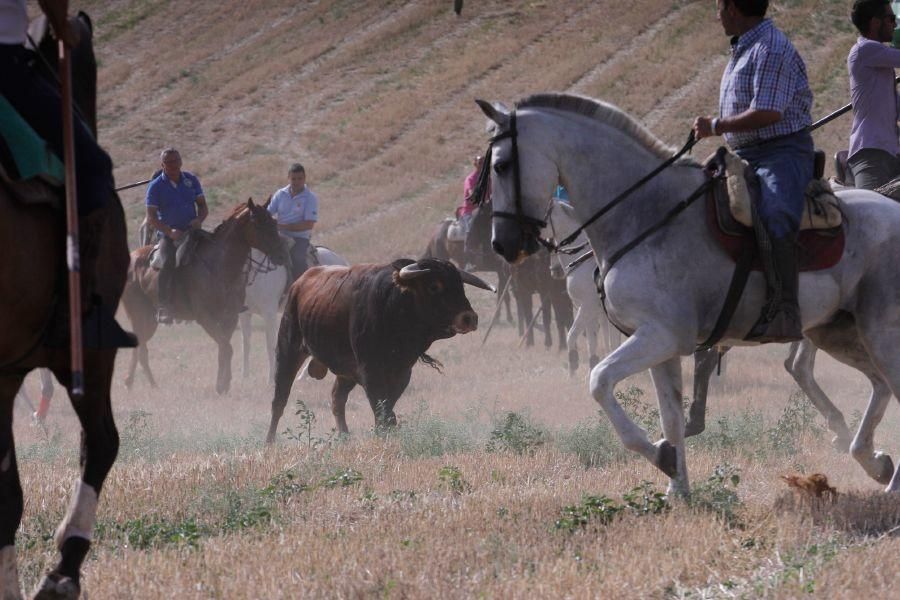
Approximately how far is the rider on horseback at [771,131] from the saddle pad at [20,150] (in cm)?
369

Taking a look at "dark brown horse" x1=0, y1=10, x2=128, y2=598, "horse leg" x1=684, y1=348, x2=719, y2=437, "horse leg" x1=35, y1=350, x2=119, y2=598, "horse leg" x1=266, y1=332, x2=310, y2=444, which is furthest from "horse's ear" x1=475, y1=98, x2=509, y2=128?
"horse leg" x1=266, y1=332, x2=310, y2=444

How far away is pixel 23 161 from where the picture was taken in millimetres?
5078

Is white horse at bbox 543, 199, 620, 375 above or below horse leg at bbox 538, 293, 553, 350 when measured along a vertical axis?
above

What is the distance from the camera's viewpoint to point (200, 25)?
2662 inches

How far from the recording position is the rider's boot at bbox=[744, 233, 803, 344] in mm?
7184

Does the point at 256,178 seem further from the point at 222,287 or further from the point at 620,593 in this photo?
the point at 620,593

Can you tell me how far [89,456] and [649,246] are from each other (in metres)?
3.27

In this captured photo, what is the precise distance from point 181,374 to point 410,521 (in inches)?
584

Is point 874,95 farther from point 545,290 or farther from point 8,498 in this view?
point 545,290

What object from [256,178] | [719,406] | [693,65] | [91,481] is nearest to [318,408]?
[719,406]

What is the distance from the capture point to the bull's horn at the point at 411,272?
39.7ft

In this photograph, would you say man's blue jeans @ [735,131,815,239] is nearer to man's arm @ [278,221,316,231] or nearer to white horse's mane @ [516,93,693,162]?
white horse's mane @ [516,93,693,162]

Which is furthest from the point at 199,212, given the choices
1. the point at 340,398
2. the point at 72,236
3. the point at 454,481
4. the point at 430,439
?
the point at 72,236

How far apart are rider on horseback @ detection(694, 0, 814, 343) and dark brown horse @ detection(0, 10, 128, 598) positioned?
3424mm
